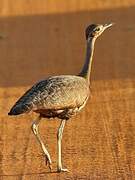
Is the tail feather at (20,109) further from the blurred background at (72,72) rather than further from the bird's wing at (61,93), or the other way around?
the blurred background at (72,72)

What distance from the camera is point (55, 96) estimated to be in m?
8.94

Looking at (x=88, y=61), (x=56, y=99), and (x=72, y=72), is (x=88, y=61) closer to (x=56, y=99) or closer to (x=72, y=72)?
(x=56, y=99)

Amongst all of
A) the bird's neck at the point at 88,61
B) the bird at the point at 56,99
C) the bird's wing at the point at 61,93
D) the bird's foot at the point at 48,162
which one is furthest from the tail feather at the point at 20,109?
the bird's neck at the point at 88,61

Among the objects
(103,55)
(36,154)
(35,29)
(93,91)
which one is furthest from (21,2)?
(36,154)

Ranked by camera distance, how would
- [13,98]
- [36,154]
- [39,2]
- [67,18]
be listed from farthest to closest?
1. [39,2]
2. [67,18]
3. [13,98]
4. [36,154]

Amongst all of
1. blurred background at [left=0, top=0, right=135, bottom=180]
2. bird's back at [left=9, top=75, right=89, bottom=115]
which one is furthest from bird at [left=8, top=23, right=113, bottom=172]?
blurred background at [left=0, top=0, right=135, bottom=180]

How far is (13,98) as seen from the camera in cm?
1370

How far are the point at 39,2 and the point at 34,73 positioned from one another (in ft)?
30.9

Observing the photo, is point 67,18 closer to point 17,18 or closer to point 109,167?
point 17,18

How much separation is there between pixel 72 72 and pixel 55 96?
6.96 m

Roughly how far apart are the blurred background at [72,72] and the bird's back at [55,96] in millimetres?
830

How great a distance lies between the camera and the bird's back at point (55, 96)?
8.79m

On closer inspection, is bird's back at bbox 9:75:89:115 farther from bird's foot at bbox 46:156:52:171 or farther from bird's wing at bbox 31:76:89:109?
bird's foot at bbox 46:156:52:171

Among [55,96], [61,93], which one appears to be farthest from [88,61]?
[55,96]
